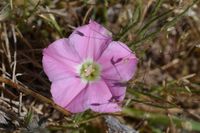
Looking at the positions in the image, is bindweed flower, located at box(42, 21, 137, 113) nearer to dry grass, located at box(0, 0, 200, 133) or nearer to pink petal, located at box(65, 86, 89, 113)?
pink petal, located at box(65, 86, 89, 113)

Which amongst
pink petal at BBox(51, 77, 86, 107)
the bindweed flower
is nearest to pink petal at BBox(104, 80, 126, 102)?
the bindweed flower

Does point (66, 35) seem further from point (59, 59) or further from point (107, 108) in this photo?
point (107, 108)

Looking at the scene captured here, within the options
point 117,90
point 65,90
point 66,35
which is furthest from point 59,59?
point 66,35

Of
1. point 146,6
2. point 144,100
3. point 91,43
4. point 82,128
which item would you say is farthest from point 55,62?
point 146,6

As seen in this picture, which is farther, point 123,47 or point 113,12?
point 113,12

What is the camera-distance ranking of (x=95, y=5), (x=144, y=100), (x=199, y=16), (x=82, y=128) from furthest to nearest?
1. (x=199, y=16)
2. (x=95, y=5)
3. (x=144, y=100)
4. (x=82, y=128)

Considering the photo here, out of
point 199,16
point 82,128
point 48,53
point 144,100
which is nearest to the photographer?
point 48,53

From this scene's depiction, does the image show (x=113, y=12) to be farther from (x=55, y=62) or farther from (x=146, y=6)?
(x=55, y=62)

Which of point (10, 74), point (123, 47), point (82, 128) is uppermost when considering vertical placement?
point (123, 47)
